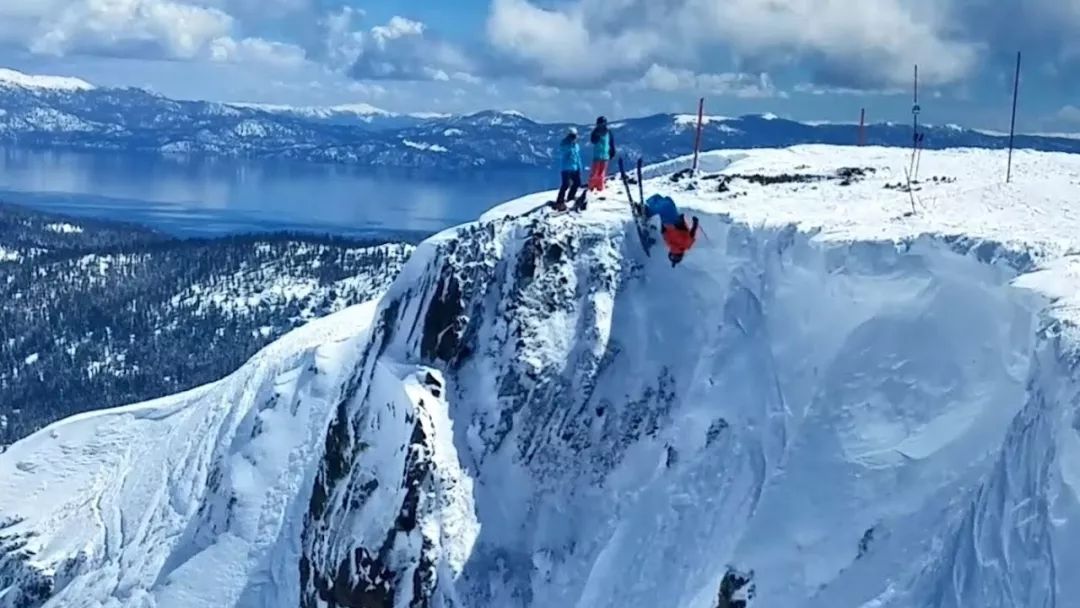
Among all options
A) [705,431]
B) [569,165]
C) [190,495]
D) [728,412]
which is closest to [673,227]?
[569,165]

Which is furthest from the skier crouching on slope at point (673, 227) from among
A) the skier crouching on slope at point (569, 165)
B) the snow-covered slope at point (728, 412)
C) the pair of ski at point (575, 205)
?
the skier crouching on slope at point (569, 165)

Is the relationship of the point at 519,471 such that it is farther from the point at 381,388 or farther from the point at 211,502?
the point at 211,502

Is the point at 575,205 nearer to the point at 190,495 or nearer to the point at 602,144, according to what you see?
the point at 602,144

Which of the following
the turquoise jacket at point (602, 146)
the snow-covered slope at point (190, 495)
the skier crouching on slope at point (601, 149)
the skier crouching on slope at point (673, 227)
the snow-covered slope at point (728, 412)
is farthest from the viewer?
the snow-covered slope at point (190, 495)

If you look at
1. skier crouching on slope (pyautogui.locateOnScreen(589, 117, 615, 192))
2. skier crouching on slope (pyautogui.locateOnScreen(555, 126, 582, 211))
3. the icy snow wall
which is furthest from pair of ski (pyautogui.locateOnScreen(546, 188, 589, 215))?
skier crouching on slope (pyautogui.locateOnScreen(589, 117, 615, 192))

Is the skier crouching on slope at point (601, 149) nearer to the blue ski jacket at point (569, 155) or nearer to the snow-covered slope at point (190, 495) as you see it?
the blue ski jacket at point (569, 155)

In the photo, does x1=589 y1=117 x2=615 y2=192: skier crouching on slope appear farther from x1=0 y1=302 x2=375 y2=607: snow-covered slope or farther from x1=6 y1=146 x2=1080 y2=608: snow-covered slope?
x1=0 y1=302 x2=375 y2=607: snow-covered slope

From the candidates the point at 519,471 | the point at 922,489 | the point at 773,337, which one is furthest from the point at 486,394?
the point at 922,489
